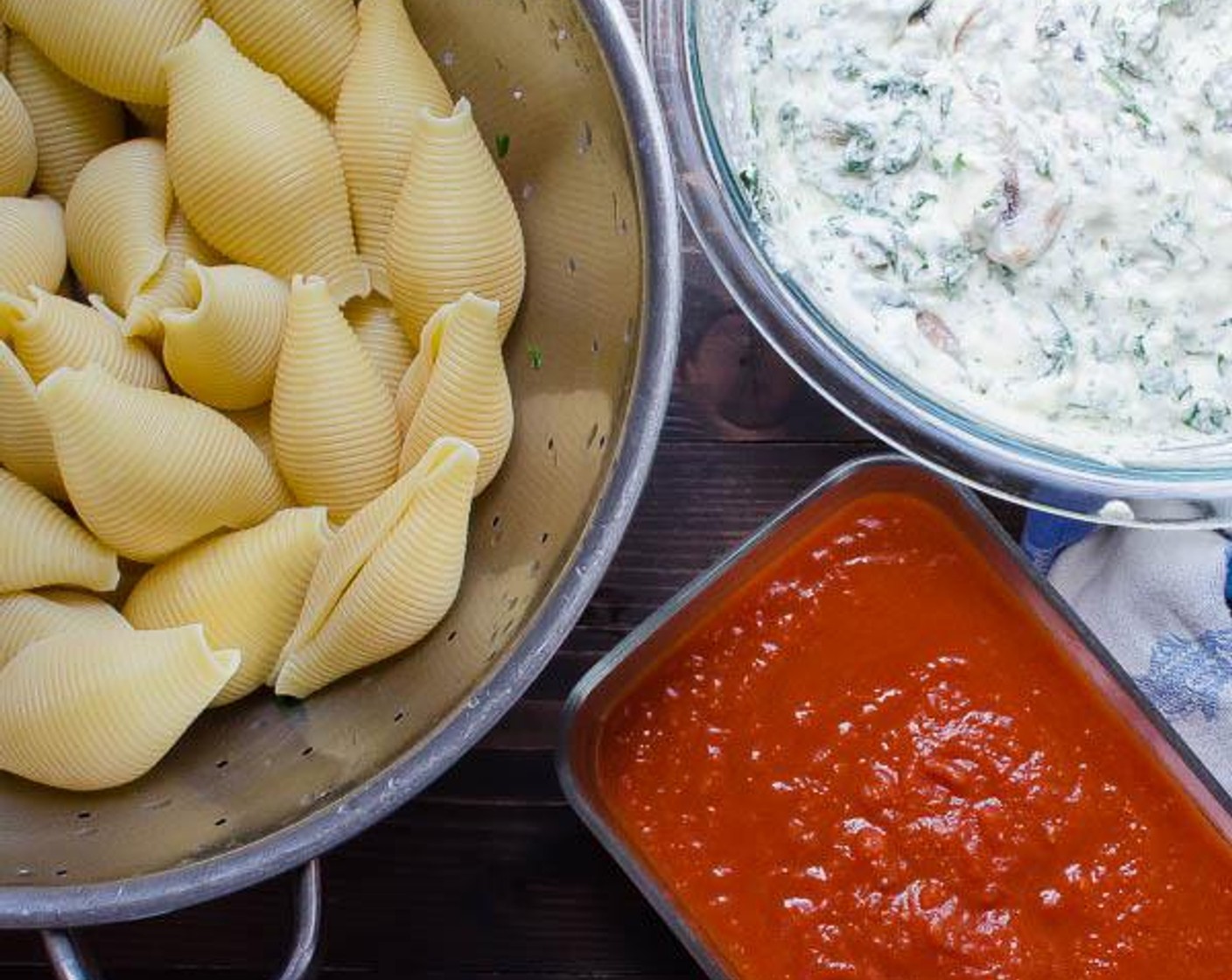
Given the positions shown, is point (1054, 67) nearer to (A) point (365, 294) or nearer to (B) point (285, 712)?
(A) point (365, 294)

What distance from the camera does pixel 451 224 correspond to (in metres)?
0.89

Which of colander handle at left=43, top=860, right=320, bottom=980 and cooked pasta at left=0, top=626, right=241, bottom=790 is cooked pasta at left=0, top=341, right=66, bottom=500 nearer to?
cooked pasta at left=0, top=626, right=241, bottom=790

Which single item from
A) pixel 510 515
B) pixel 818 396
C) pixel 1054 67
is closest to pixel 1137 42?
pixel 1054 67

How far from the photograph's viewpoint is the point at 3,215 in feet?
3.00

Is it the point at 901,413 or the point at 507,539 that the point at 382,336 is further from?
the point at 901,413

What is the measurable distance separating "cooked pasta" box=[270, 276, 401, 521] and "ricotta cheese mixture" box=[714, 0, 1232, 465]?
0.25 m

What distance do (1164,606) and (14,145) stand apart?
782 mm

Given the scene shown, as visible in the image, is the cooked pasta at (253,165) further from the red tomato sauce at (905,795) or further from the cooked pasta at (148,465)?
the red tomato sauce at (905,795)

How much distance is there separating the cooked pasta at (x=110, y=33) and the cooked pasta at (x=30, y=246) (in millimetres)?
80

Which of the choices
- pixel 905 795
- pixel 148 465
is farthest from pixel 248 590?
pixel 905 795

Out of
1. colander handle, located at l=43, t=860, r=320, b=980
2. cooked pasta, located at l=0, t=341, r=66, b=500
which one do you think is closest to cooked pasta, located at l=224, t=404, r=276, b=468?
cooked pasta, located at l=0, t=341, r=66, b=500

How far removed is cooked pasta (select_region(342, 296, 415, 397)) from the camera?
957 mm

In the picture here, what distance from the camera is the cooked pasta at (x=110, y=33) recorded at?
90cm

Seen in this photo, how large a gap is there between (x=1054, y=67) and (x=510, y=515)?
402mm
